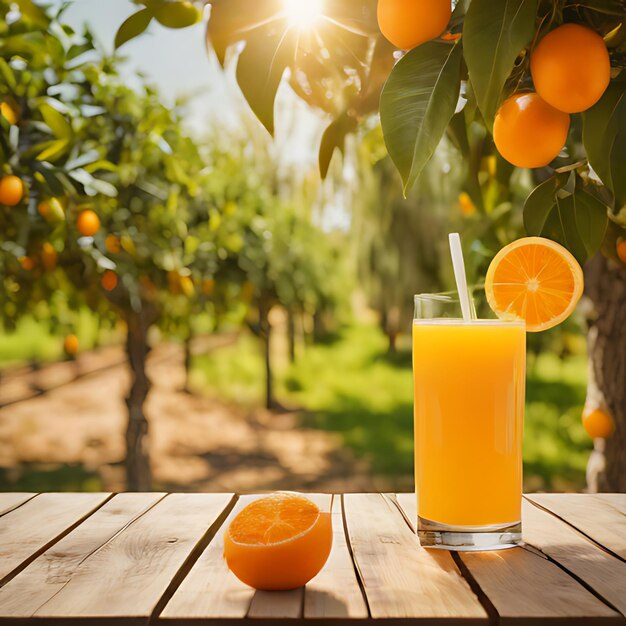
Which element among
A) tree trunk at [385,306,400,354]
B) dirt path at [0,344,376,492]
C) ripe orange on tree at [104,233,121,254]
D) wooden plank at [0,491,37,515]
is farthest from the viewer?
tree trunk at [385,306,400,354]

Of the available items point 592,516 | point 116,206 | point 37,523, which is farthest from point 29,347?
point 592,516

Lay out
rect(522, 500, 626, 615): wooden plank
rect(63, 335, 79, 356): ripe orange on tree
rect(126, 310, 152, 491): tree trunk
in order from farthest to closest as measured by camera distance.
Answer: rect(126, 310, 152, 491): tree trunk → rect(63, 335, 79, 356): ripe orange on tree → rect(522, 500, 626, 615): wooden plank

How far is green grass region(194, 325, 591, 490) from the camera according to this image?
854 cm

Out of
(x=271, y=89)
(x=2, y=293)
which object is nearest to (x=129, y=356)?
(x=2, y=293)

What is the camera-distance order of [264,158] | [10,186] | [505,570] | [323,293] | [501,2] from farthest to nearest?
[264,158], [323,293], [10,186], [505,570], [501,2]

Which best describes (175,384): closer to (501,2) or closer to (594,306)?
(594,306)

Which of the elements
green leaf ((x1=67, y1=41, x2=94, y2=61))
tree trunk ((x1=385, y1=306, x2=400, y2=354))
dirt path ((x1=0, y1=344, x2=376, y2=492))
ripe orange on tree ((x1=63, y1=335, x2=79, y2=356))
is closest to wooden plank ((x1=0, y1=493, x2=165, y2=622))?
green leaf ((x1=67, y1=41, x2=94, y2=61))

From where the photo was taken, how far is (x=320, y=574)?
2.53 ft

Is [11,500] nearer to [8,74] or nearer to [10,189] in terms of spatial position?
[10,189]

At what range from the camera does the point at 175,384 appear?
39.0 feet

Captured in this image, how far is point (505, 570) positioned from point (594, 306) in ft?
4.41

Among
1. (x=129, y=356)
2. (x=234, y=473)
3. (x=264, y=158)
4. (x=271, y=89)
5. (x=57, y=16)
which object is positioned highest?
(x=264, y=158)

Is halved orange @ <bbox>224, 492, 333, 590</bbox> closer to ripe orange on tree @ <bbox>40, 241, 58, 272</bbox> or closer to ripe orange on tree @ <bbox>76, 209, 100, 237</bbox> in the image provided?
ripe orange on tree @ <bbox>76, 209, 100, 237</bbox>

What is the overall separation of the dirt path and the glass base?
19.8ft
